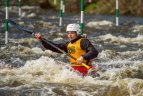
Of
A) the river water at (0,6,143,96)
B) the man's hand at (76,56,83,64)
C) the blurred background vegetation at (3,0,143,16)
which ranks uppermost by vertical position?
the man's hand at (76,56,83,64)

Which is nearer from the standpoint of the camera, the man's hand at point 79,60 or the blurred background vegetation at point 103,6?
the man's hand at point 79,60

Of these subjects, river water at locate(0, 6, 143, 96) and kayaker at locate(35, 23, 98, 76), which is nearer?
river water at locate(0, 6, 143, 96)

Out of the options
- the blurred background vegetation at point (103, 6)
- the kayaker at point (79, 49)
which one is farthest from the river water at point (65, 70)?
the blurred background vegetation at point (103, 6)

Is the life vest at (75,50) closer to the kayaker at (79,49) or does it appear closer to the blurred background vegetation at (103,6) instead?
the kayaker at (79,49)

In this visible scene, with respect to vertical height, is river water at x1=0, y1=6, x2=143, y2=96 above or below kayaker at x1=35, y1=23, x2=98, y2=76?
below

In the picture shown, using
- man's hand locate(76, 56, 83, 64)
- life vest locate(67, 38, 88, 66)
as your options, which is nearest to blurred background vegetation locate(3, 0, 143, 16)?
life vest locate(67, 38, 88, 66)

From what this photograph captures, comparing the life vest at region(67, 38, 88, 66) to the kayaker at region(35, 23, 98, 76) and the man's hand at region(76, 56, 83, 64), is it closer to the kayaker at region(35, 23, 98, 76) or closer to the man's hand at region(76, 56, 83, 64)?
the kayaker at region(35, 23, 98, 76)

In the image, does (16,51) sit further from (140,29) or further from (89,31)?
(140,29)

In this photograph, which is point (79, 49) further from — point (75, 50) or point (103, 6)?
point (103, 6)

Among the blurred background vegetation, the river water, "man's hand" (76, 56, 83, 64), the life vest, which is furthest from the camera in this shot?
the blurred background vegetation

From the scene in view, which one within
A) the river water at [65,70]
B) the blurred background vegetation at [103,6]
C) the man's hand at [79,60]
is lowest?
the blurred background vegetation at [103,6]

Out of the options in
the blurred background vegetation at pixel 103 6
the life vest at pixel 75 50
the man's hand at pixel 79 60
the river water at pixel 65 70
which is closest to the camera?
the river water at pixel 65 70

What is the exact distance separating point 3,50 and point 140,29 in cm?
746

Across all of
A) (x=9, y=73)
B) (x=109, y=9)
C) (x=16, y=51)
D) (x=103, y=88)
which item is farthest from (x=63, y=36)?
(x=109, y=9)
